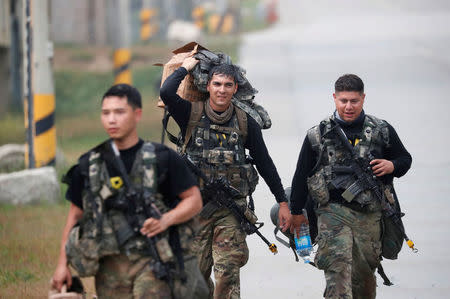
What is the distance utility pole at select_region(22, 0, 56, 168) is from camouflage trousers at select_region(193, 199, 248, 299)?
6.02 meters

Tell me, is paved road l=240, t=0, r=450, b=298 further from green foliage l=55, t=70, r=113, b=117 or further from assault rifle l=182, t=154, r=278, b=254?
green foliage l=55, t=70, r=113, b=117

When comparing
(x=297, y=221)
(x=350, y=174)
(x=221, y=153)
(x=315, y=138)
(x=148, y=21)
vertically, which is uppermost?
(x=315, y=138)

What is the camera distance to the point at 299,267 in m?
10.2

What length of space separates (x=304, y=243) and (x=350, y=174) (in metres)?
0.71

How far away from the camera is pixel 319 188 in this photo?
7496 millimetres

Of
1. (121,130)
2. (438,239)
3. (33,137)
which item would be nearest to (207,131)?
(121,130)

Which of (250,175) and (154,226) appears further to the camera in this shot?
(250,175)

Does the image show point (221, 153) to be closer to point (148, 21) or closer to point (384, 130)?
point (384, 130)

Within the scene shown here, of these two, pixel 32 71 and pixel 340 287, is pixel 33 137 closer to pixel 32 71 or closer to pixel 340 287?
pixel 32 71

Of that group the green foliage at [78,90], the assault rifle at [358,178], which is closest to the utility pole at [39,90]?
the assault rifle at [358,178]

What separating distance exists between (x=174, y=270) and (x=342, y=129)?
2.19 metres

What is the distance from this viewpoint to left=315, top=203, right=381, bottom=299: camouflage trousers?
24.0 ft

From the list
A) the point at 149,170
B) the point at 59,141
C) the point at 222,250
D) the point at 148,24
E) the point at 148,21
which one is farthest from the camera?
the point at 148,24

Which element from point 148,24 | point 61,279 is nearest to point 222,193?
point 61,279
